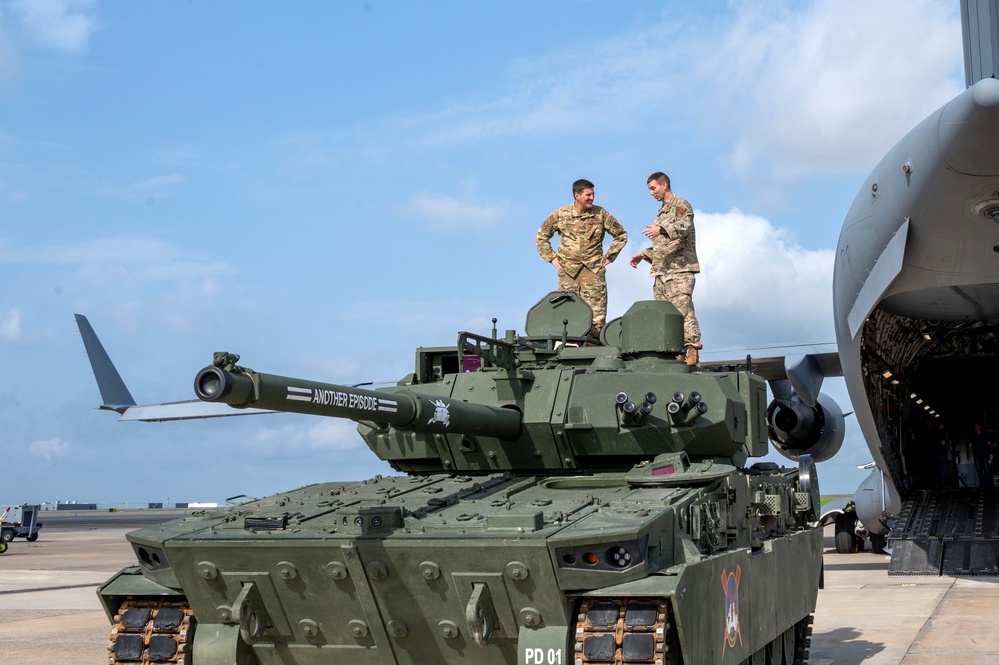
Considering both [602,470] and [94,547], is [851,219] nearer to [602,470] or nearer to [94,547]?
[602,470]

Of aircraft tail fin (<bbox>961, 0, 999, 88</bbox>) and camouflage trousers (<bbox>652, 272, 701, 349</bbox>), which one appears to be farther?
aircraft tail fin (<bbox>961, 0, 999, 88</bbox>)

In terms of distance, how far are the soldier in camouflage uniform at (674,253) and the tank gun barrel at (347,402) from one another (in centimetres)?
388

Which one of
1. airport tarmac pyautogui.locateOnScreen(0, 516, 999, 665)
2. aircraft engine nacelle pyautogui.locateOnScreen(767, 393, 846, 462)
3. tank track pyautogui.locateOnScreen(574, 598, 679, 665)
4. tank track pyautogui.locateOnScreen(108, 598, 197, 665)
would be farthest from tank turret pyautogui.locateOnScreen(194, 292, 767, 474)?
aircraft engine nacelle pyautogui.locateOnScreen(767, 393, 846, 462)

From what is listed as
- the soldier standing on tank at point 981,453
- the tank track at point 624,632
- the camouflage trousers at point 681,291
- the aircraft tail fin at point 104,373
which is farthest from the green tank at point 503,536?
the aircraft tail fin at point 104,373

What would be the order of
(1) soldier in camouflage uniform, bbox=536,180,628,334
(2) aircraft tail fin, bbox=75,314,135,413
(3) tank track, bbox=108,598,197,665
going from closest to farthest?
(3) tank track, bbox=108,598,197,665, (1) soldier in camouflage uniform, bbox=536,180,628,334, (2) aircraft tail fin, bbox=75,314,135,413

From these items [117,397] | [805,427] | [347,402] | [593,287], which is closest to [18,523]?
[117,397]

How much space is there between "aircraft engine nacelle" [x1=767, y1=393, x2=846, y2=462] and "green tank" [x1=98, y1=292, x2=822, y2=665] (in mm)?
13013

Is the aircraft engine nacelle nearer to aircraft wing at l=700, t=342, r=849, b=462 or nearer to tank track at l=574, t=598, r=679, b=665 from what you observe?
aircraft wing at l=700, t=342, r=849, b=462

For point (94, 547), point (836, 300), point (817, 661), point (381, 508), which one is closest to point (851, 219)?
point (836, 300)

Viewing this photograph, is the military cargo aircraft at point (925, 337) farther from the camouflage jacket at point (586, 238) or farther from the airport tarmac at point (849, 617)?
the camouflage jacket at point (586, 238)

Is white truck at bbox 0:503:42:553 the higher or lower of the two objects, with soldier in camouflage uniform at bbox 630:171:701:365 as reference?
lower

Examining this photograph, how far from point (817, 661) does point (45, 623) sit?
411 inches

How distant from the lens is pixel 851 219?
66.6 ft

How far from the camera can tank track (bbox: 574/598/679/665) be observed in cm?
752
